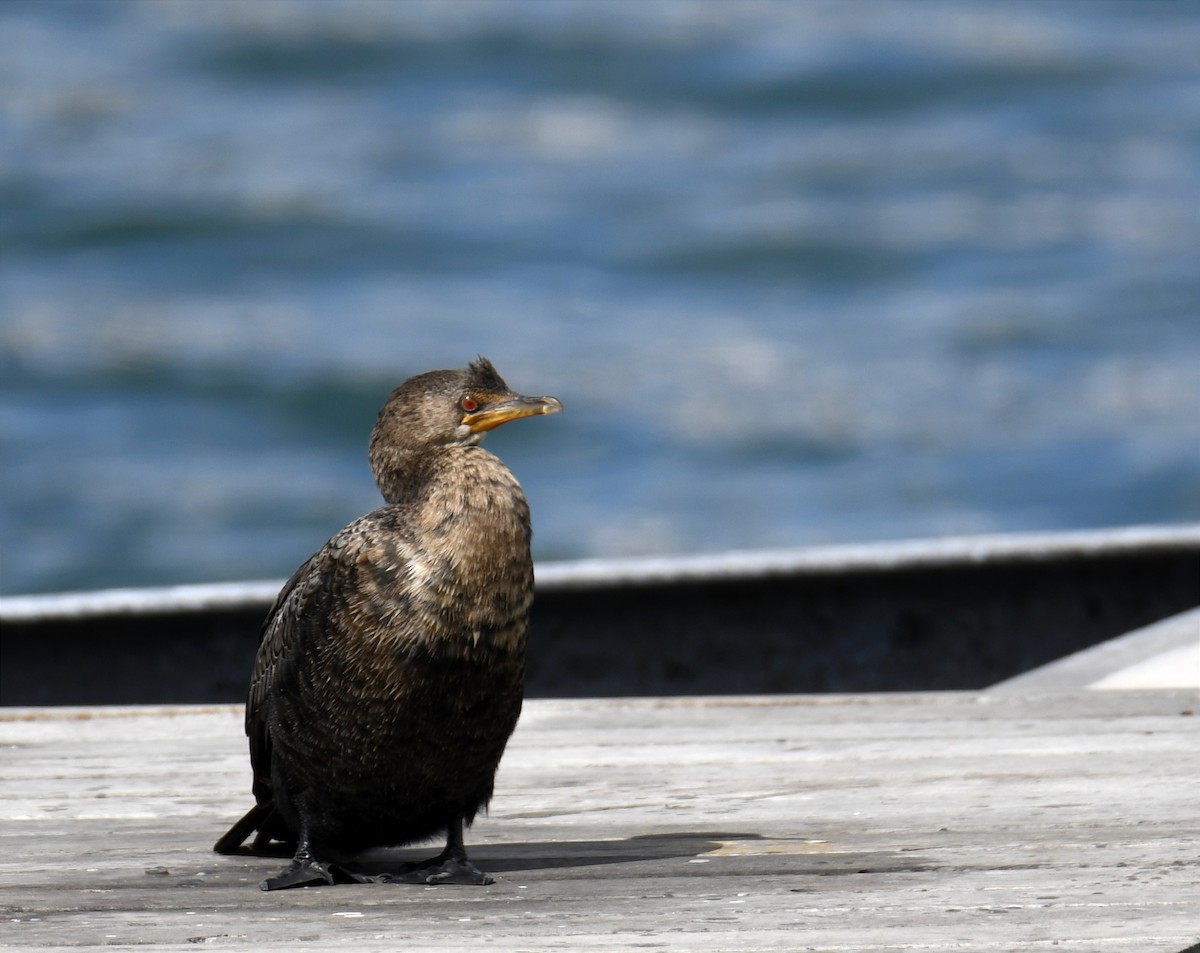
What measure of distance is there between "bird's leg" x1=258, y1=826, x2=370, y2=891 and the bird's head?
0.60m

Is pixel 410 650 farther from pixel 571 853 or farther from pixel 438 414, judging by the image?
pixel 571 853

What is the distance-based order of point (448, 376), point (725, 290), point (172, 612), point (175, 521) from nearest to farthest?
point (448, 376) < point (172, 612) < point (175, 521) < point (725, 290)

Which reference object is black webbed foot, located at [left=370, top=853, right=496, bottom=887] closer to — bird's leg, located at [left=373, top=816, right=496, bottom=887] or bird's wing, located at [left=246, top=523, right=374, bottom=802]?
bird's leg, located at [left=373, top=816, right=496, bottom=887]

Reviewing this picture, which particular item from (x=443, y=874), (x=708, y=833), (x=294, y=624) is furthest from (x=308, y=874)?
(x=708, y=833)

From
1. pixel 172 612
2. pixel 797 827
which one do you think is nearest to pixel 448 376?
pixel 797 827

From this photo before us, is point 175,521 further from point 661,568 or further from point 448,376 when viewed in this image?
point 448,376

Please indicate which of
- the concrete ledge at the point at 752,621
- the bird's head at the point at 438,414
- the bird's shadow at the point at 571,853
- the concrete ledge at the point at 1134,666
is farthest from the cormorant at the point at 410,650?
the concrete ledge at the point at 752,621

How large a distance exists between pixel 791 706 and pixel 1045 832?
1352mm

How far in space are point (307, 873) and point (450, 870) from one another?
0.22 meters

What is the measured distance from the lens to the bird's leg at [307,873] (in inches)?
131

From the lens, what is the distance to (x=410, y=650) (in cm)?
325

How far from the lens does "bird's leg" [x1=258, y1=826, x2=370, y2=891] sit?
333 centimetres

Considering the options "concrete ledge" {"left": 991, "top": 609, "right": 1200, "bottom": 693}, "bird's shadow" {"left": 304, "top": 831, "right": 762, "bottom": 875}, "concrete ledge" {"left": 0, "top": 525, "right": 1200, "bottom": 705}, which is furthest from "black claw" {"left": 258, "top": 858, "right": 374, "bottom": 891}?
"concrete ledge" {"left": 0, "top": 525, "right": 1200, "bottom": 705}

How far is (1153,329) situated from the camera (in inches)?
797
